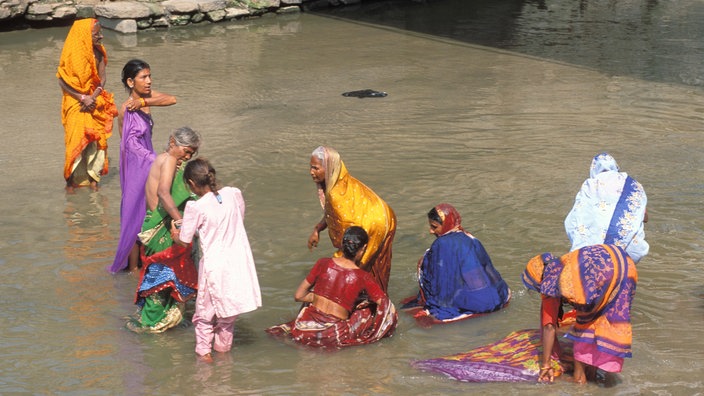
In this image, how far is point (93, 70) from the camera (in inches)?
373

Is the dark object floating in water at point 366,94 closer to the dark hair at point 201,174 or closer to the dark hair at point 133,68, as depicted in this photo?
the dark hair at point 133,68

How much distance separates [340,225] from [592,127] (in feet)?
18.2

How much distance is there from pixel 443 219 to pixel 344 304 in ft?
Result: 3.11

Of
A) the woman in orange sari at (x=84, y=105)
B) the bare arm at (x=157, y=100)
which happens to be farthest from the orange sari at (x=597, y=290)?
the woman in orange sari at (x=84, y=105)

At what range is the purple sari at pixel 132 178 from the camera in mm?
7512

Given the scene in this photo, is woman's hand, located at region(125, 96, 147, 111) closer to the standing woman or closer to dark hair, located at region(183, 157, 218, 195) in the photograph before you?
the standing woman

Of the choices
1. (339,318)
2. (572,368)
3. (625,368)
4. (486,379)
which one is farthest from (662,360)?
(339,318)

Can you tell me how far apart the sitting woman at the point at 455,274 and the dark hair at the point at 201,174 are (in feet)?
5.10

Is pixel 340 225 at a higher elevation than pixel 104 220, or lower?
higher

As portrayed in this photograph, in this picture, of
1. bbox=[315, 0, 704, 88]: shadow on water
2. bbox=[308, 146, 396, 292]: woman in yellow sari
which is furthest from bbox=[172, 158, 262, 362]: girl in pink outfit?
bbox=[315, 0, 704, 88]: shadow on water

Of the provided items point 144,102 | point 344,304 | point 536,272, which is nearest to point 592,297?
point 536,272

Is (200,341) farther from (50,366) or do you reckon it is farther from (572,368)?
(572,368)

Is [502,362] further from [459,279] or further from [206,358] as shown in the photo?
[206,358]

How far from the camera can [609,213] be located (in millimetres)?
6215
